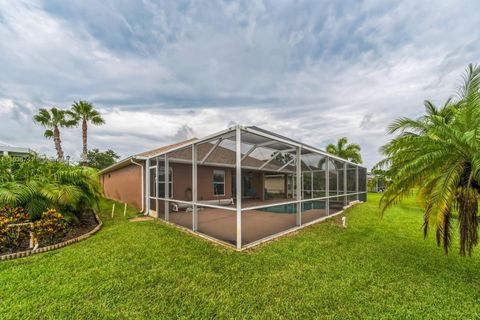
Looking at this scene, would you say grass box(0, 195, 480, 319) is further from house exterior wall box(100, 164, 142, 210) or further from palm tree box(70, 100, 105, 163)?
palm tree box(70, 100, 105, 163)

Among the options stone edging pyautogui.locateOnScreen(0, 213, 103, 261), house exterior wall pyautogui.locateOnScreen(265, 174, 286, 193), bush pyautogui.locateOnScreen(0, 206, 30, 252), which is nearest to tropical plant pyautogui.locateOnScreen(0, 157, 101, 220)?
bush pyautogui.locateOnScreen(0, 206, 30, 252)

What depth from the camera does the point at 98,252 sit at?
474 cm

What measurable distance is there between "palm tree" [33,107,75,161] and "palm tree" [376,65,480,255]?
23230mm

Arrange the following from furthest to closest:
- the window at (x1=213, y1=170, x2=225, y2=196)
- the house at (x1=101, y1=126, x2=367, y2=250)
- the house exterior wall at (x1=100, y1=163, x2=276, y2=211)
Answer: the window at (x1=213, y1=170, x2=225, y2=196), the house exterior wall at (x1=100, y1=163, x2=276, y2=211), the house at (x1=101, y1=126, x2=367, y2=250)

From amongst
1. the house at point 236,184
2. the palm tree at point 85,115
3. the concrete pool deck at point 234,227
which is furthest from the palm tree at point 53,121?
the concrete pool deck at point 234,227

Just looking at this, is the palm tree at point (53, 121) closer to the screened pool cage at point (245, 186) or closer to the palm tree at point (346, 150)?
the screened pool cage at point (245, 186)

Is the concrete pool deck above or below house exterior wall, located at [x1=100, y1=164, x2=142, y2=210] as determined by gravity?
below

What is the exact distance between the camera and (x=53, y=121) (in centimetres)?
1794

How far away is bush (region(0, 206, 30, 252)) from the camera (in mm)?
4656

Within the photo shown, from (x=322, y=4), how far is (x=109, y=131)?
20561mm

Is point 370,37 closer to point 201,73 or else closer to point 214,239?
point 201,73

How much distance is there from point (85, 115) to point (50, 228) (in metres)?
17.1

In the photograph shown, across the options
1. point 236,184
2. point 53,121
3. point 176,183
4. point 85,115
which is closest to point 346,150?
point 176,183

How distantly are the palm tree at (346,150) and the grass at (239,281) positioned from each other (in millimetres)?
20400
